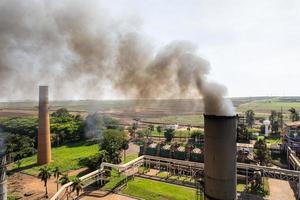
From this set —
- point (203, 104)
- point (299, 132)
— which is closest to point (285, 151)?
point (299, 132)

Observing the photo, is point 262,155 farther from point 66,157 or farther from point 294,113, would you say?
point 294,113

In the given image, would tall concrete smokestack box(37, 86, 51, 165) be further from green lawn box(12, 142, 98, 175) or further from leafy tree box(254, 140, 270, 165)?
leafy tree box(254, 140, 270, 165)

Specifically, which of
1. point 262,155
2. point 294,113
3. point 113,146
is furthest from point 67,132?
point 294,113

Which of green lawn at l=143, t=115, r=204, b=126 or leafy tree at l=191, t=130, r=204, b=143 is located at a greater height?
leafy tree at l=191, t=130, r=204, b=143

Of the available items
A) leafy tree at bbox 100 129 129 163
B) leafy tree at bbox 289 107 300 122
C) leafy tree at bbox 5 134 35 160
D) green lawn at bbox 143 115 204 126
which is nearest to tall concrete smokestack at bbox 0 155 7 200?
leafy tree at bbox 100 129 129 163

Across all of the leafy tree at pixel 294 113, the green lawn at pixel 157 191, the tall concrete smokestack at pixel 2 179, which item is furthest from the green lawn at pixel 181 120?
the tall concrete smokestack at pixel 2 179

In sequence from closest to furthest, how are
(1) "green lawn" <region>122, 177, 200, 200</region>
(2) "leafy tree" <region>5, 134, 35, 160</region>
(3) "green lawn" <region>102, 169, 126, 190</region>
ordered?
(1) "green lawn" <region>122, 177, 200, 200</region> → (3) "green lawn" <region>102, 169, 126, 190</region> → (2) "leafy tree" <region>5, 134, 35, 160</region>
